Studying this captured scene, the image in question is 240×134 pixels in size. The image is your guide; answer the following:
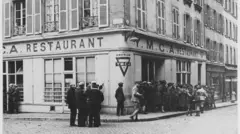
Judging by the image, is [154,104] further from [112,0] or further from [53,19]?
[53,19]

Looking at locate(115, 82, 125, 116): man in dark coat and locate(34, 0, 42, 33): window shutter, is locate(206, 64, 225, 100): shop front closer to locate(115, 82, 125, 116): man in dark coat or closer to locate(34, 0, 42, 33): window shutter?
locate(115, 82, 125, 116): man in dark coat

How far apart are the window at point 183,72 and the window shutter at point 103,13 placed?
3.14 m

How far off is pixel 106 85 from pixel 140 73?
1269 millimetres

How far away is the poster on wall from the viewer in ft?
40.6

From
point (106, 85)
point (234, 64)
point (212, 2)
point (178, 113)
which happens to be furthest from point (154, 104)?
point (234, 64)

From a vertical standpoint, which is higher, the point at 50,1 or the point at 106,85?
the point at 50,1

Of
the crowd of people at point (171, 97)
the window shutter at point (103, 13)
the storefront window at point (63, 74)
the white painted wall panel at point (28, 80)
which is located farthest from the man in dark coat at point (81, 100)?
the white painted wall panel at point (28, 80)

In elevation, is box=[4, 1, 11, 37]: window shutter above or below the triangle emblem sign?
above

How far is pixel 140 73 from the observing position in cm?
1327

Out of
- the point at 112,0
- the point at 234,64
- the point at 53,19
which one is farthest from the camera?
the point at 53,19

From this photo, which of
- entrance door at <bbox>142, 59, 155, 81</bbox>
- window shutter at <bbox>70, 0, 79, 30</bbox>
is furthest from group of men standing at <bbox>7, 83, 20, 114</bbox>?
entrance door at <bbox>142, 59, 155, 81</bbox>

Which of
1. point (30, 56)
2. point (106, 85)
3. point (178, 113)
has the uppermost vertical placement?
point (30, 56)

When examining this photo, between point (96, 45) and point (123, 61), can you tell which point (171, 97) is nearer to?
point (123, 61)

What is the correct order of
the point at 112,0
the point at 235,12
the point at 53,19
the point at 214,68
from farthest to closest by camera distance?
the point at 53,19 → the point at 112,0 → the point at 214,68 → the point at 235,12
